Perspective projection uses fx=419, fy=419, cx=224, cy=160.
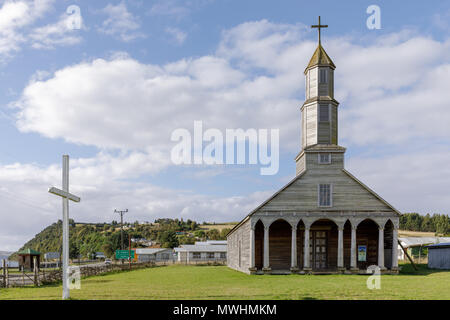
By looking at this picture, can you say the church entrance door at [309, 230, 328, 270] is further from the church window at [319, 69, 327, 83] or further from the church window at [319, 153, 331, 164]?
the church window at [319, 69, 327, 83]

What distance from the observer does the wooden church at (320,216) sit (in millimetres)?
33969

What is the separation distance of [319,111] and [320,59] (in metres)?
4.83

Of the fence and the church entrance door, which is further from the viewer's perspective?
the church entrance door

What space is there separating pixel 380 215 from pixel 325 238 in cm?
532

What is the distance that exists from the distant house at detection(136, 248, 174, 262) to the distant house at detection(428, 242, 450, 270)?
7280 centimetres

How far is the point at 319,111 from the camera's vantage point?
120 feet

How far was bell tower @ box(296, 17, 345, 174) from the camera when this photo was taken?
35.5m

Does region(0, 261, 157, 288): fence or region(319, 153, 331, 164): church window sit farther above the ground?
region(319, 153, 331, 164): church window

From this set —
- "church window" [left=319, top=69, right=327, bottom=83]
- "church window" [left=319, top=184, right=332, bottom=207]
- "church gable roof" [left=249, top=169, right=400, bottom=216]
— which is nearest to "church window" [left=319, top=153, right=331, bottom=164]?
"church gable roof" [left=249, top=169, right=400, bottom=216]

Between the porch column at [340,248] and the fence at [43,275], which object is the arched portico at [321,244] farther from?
the fence at [43,275]

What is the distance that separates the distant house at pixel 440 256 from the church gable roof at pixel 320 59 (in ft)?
67.8

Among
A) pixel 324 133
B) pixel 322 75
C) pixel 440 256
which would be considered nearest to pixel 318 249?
pixel 324 133

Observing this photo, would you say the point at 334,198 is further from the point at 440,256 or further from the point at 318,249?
the point at 440,256

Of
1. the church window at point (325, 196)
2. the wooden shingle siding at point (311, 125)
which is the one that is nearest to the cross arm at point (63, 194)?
the church window at point (325, 196)
